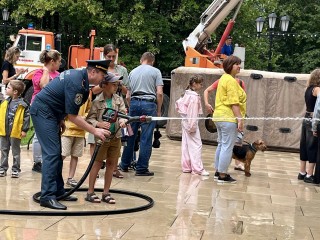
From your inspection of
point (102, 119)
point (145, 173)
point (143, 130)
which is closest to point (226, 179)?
point (145, 173)

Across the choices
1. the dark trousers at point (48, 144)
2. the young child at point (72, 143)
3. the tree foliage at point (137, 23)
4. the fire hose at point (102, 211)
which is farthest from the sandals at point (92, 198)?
the tree foliage at point (137, 23)

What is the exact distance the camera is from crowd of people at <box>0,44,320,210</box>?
6.35 metres

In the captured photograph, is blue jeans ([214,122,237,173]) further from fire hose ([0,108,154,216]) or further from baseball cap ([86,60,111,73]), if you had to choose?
baseball cap ([86,60,111,73])

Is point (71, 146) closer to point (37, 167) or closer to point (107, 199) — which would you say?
point (37, 167)

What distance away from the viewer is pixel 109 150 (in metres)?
6.90

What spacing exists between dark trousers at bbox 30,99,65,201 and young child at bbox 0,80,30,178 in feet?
6.37

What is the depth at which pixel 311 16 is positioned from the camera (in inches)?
1594

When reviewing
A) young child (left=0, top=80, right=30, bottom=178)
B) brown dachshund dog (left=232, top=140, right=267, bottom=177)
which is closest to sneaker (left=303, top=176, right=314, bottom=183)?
brown dachshund dog (left=232, top=140, right=267, bottom=177)

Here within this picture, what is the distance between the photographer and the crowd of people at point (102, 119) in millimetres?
6352

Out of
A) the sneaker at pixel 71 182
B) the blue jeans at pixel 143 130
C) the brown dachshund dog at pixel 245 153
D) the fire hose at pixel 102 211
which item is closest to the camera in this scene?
the fire hose at pixel 102 211

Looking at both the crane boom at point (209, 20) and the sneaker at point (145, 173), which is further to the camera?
the crane boom at point (209, 20)

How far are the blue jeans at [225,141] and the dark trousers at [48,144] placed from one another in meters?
3.00

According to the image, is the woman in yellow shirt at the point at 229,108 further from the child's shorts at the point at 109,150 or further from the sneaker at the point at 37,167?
the sneaker at the point at 37,167

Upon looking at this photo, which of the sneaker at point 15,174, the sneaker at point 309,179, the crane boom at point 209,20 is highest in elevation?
the crane boom at point 209,20
